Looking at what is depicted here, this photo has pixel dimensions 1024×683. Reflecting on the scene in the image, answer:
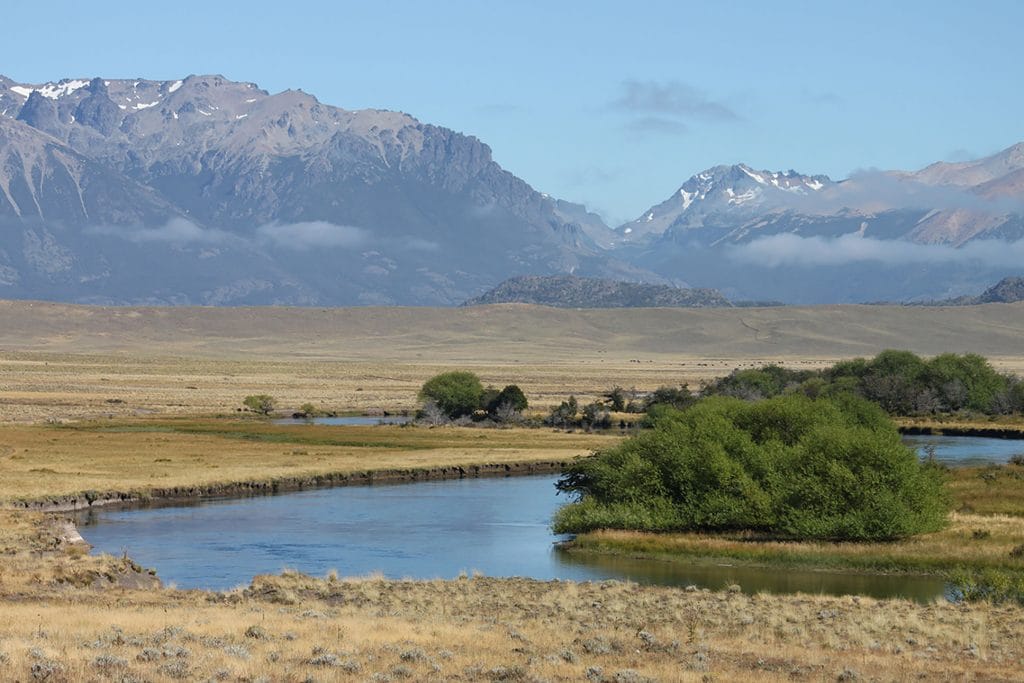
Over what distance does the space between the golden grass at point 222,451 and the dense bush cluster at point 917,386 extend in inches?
1157

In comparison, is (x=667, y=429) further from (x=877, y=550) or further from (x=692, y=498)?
(x=877, y=550)

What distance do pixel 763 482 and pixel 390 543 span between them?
44.2 ft

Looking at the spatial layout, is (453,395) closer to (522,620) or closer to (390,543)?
(390,543)

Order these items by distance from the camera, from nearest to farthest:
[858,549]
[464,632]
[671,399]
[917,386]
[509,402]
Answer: [464,632]
[858,549]
[509,402]
[671,399]
[917,386]

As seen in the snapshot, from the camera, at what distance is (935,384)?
424 ft

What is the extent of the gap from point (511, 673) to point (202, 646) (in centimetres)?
576

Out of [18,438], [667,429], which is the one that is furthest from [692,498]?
[18,438]

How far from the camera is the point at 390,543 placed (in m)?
53.5

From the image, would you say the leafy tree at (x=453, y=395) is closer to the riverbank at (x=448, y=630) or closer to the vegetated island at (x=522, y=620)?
the vegetated island at (x=522, y=620)

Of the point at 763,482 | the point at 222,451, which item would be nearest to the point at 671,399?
the point at 222,451

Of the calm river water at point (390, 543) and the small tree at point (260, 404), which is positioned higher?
the small tree at point (260, 404)

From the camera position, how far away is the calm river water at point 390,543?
45.4m

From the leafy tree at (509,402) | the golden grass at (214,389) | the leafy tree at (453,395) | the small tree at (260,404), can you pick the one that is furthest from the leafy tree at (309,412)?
the leafy tree at (509,402)

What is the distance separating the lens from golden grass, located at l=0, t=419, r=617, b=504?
66.0 metres
